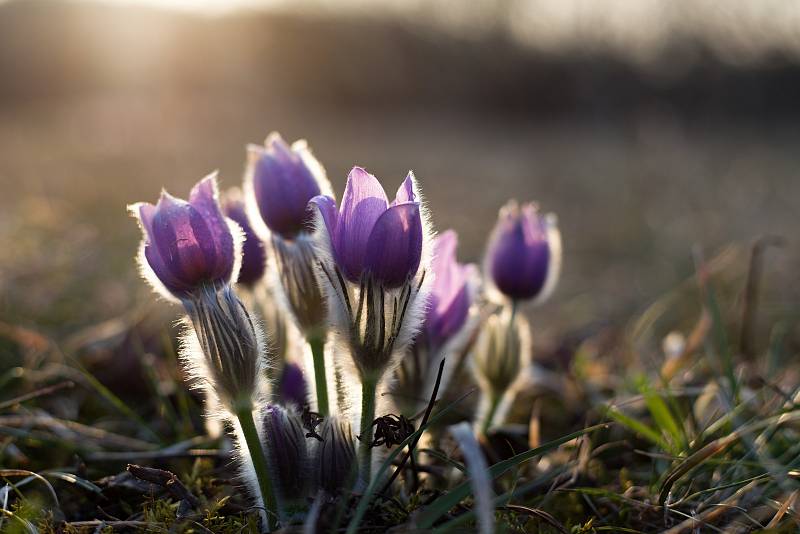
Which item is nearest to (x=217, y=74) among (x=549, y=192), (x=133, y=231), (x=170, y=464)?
(x=549, y=192)

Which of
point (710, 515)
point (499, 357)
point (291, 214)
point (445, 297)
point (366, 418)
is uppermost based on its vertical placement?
point (291, 214)

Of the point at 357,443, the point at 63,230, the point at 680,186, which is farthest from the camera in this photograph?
the point at 680,186

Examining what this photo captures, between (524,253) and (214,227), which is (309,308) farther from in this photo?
(524,253)

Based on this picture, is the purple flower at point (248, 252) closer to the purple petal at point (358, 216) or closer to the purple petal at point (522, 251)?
the purple petal at point (358, 216)

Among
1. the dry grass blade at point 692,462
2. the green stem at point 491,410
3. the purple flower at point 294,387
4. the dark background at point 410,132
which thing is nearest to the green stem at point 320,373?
the purple flower at point 294,387

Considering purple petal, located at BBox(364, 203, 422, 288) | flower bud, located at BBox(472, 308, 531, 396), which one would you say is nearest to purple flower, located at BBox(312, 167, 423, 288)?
purple petal, located at BBox(364, 203, 422, 288)

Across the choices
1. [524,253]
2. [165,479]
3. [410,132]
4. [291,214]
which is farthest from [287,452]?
[410,132]

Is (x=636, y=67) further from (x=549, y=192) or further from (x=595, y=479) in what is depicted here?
(x=595, y=479)
